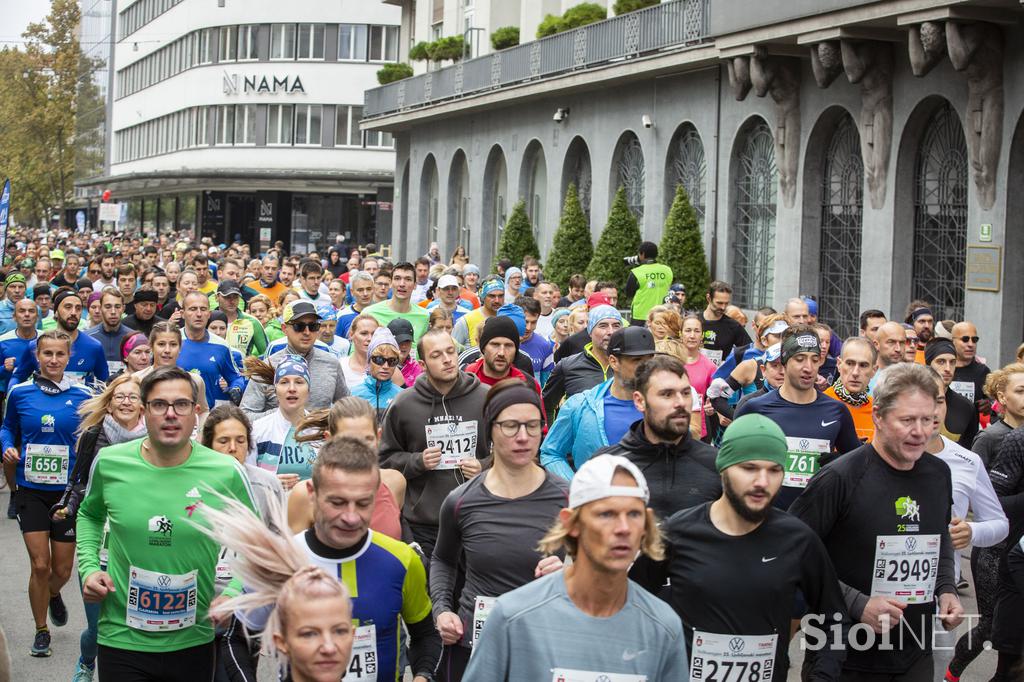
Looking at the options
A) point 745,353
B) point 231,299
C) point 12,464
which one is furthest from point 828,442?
point 231,299

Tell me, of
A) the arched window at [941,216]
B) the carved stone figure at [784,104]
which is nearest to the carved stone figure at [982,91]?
the arched window at [941,216]

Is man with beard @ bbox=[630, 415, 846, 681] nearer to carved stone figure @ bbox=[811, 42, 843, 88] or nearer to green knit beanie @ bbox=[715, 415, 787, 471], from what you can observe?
green knit beanie @ bbox=[715, 415, 787, 471]

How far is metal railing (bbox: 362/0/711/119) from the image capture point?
26.7 metres

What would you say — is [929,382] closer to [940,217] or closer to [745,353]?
[745,353]

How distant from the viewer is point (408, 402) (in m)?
8.44

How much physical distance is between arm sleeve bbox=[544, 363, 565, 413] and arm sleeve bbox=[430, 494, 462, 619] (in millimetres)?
4372

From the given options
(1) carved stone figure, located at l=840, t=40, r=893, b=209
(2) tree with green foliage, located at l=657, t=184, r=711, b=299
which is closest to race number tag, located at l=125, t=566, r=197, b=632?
(1) carved stone figure, located at l=840, t=40, r=893, b=209

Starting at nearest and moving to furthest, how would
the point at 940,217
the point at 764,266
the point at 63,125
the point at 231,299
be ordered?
the point at 231,299 → the point at 940,217 → the point at 764,266 → the point at 63,125

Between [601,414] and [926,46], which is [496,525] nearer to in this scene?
[601,414]

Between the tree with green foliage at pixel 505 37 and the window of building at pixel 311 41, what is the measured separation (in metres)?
28.2

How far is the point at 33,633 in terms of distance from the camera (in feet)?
33.3

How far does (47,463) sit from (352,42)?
182ft

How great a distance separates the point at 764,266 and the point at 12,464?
58.6ft

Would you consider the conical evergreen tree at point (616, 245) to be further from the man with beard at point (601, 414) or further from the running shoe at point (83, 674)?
the running shoe at point (83, 674)
